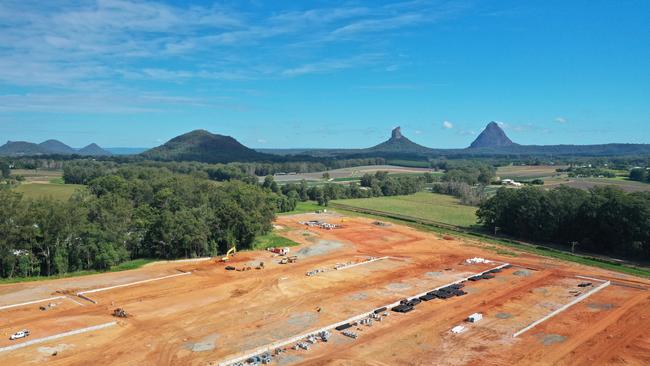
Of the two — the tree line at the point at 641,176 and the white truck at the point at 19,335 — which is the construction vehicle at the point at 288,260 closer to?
the white truck at the point at 19,335

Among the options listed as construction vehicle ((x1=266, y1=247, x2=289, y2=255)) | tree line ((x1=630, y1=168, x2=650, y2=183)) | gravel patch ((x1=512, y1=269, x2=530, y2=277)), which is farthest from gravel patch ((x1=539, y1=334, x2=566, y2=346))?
tree line ((x1=630, y1=168, x2=650, y2=183))

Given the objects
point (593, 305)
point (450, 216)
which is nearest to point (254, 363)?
point (593, 305)

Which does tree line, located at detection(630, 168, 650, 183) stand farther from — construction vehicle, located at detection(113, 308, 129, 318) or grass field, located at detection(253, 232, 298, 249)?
construction vehicle, located at detection(113, 308, 129, 318)

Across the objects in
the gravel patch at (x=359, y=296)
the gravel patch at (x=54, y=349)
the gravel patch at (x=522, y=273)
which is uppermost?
the gravel patch at (x=54, y=349)

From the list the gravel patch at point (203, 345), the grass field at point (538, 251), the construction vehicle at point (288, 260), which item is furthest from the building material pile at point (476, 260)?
the gravel patch at point (203, 345)

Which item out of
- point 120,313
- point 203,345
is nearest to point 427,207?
point 120,313

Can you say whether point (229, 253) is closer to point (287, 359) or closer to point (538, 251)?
point (287, 359)

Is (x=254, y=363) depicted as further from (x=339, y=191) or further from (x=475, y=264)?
(x=339, y=191)
